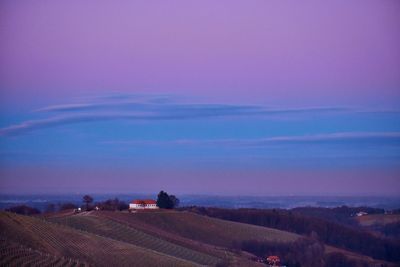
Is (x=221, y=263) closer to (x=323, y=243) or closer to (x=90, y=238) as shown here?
(x=90, y=238)

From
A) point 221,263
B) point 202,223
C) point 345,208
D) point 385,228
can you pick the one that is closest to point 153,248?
point 221,263

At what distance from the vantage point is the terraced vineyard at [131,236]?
209 ft

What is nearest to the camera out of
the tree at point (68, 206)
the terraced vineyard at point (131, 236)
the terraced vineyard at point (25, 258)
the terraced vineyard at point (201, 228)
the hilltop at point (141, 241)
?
the terraced vineyard at point (25, 258)

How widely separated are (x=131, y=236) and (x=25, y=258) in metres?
29.4

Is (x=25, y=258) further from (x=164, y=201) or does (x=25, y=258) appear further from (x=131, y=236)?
(x=164, y=201)

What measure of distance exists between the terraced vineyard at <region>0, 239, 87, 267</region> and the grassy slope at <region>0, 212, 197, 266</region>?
1817mm

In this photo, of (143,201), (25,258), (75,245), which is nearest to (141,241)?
(75,245)

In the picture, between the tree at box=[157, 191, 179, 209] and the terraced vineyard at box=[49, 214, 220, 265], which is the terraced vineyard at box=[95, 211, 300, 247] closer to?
the terraced vineyard at box=[49, 214, 220, 265]

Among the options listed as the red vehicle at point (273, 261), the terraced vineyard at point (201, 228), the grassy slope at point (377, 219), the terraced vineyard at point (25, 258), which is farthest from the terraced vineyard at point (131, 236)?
the grassy slope at point (377, 219)

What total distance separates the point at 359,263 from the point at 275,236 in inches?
814

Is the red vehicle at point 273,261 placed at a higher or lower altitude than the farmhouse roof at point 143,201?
lower

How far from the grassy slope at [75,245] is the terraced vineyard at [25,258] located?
1.82 meters

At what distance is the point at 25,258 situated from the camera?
1655 inches

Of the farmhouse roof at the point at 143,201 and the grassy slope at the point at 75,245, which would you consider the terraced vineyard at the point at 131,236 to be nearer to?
the grassy slope at the point at 75,245
